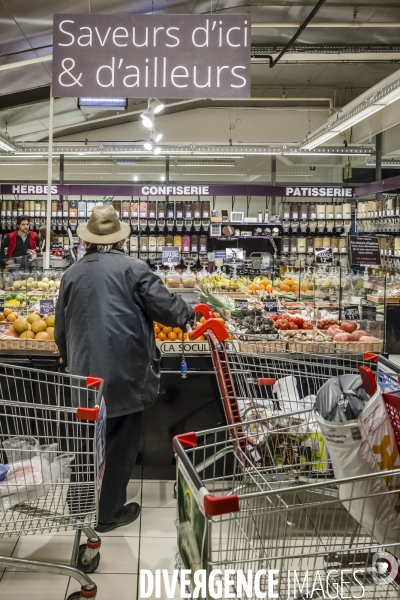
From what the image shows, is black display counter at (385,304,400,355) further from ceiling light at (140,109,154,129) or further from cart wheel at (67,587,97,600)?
cart wheel at (67,587,97,600)

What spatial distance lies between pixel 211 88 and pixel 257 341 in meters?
1.78

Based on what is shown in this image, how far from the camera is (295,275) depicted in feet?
30.2

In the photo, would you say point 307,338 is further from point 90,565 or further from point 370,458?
point 370,458

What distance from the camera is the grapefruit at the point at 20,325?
4543 mm

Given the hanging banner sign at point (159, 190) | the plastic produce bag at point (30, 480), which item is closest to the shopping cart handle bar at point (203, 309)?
the plastic produce bag at point (30, 480)

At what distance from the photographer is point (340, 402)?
6.90ft

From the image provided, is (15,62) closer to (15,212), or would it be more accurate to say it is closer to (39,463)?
(15,212)

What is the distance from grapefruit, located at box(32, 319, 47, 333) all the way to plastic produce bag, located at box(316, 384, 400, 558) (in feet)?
9.45

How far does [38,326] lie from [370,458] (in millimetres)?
3042

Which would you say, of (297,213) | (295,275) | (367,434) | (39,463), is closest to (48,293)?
(295,275)

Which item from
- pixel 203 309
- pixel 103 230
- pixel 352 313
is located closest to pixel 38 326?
pixel 103 230

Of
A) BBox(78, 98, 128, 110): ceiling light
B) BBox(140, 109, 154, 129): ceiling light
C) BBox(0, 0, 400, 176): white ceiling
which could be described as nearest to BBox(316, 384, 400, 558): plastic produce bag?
BBox(0, 0, 400, 176): white ceiling

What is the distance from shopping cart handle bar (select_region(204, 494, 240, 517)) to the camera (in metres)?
1.54

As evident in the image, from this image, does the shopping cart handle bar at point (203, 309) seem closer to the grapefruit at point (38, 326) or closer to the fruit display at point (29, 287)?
the grapefruit at point (38, 326)
